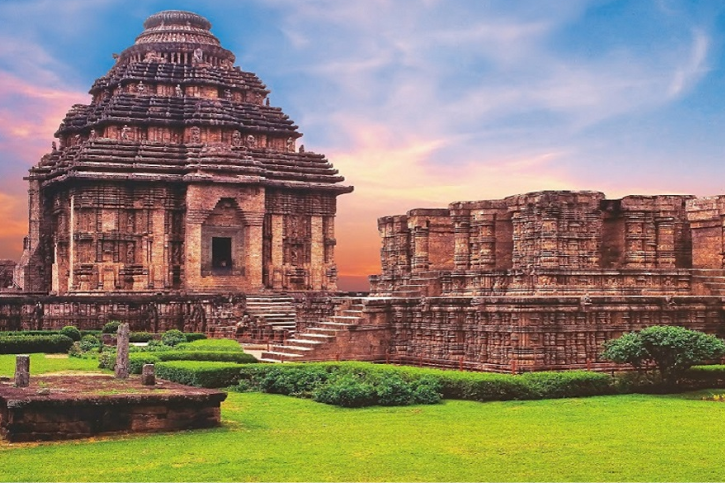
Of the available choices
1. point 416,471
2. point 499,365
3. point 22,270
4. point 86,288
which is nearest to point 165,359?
point 499,365

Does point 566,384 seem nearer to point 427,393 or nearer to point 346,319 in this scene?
point 427,393

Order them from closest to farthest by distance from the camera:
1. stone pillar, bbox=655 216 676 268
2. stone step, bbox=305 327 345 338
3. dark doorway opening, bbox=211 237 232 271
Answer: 1. stone pillar, bbox=655 216 676 268
2. stone step, bbox=305 327 345 338
3. dark doorway opening, bbox=211 237 232 271

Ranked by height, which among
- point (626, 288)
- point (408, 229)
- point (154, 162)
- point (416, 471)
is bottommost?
point (416, 471)

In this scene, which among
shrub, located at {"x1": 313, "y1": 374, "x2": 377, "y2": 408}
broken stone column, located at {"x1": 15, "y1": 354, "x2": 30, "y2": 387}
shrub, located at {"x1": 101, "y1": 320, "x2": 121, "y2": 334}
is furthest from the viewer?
shrub, located at {"x1": 101, "y1": 320, "x2": 121, "y2": 334}

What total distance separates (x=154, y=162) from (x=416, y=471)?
31.5 metres

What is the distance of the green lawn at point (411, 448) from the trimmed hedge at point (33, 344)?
14753 mm

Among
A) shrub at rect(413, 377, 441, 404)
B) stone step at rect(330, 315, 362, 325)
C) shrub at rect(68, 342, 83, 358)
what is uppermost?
stone step at rect(330, 315, 362, 325)

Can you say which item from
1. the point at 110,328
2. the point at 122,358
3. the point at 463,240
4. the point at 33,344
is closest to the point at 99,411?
the point at 122,358

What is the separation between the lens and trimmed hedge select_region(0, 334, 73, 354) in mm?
29281

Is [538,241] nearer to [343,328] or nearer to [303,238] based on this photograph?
[343,328]

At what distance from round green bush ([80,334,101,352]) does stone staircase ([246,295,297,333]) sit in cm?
659

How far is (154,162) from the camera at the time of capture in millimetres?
41156

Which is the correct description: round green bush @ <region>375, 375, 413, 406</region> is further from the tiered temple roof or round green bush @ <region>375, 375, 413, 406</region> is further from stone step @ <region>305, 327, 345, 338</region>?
the tiered temple roof

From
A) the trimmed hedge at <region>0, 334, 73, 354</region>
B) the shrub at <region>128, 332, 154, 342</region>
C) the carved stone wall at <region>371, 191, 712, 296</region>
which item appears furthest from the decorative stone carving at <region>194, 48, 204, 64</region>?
the carved stone wall at <region>371, 191, 712, 296</region>
